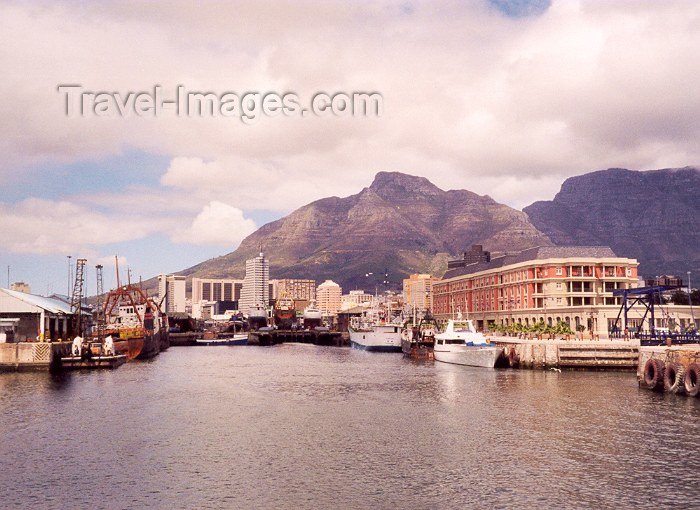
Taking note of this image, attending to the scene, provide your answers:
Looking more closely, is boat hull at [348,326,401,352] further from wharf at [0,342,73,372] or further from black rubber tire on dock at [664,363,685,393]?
black rubber tire on dock at [664,363,685,393]

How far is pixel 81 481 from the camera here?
38.5 m

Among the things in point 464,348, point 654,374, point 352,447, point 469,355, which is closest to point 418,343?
point 464,348

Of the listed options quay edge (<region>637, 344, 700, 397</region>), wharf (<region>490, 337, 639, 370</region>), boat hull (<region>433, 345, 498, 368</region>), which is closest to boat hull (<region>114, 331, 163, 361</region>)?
boat hull (<region>433, 345, 498, 368</region>)

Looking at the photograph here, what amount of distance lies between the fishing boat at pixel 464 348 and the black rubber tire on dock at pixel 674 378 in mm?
37642

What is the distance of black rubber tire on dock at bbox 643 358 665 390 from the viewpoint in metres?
73.1

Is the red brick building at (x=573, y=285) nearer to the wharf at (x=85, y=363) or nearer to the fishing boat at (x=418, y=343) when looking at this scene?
the fishing boat at (x=418, y=343)

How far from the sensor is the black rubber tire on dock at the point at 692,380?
2598 inches

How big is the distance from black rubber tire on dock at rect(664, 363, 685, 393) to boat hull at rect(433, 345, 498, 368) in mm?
37642

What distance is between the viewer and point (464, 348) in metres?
115

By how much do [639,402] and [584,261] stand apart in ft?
352

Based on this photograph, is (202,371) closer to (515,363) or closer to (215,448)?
(515,363)

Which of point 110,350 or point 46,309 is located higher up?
point 46,309

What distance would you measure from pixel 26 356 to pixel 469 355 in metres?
73.1

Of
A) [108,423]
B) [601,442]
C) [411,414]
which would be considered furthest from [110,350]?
[601,442]
